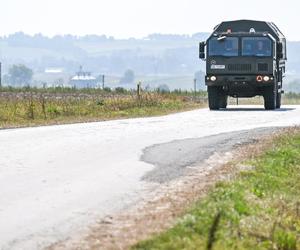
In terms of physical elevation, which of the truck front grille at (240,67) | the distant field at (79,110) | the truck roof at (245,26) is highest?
the truck roof at (245,26)

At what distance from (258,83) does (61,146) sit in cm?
1906

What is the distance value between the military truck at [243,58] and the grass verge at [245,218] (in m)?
21.0

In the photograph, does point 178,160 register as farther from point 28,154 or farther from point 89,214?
point 89,214

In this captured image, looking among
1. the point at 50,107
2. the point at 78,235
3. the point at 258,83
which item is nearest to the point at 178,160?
the point at 78,235

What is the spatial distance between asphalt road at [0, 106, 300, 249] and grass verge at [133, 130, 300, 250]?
3.42 feet

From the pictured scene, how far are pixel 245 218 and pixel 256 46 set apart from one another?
25.5 m

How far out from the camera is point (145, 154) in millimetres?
15547

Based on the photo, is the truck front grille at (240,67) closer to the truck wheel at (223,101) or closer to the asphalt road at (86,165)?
the truck wheel at (223,101)

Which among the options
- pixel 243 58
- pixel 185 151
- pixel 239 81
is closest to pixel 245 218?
pixel 185 151

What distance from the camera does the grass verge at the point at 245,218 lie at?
8.13 meters

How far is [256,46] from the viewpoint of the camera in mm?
34375

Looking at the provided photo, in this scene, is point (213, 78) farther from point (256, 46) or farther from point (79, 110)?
point (79, 110)

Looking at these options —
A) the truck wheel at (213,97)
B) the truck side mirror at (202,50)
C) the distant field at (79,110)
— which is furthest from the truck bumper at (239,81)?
the distant field at (79,110)

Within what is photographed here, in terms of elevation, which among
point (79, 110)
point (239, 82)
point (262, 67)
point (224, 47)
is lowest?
point (79, 110)
